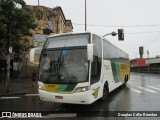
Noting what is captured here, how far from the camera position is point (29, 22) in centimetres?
2203

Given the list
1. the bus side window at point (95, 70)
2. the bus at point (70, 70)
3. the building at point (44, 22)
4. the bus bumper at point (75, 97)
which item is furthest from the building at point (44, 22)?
the bus bumper at point (75, 97)

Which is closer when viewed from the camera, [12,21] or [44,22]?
[12,21]

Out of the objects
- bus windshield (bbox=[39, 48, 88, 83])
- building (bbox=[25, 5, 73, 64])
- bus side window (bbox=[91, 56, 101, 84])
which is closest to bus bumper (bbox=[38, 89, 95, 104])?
bus windshield (bbox=[39, 48, 88, 83])

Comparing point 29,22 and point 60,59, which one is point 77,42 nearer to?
point 60,59

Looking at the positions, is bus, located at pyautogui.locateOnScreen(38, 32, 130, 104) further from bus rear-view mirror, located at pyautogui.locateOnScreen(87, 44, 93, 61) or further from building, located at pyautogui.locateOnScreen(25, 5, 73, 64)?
building, located at pyautogui.locateOnScreen(25, 5, 73, 64)

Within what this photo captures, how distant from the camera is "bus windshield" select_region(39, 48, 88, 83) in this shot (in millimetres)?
9648

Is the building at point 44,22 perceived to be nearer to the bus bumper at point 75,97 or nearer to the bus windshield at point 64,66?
the bus windshield at point 64,66

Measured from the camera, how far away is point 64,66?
9836mm

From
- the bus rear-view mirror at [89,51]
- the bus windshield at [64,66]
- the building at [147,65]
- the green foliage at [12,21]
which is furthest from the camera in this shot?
the building at [147,65]

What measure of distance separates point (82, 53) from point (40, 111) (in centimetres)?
310

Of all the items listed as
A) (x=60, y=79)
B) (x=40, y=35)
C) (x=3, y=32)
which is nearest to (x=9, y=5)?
(x=3, y=32)

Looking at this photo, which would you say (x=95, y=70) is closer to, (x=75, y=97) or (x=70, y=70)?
(x=70, y=70)

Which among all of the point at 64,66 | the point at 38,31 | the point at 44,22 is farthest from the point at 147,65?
the point at 64,66

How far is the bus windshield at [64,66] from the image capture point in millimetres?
9648
